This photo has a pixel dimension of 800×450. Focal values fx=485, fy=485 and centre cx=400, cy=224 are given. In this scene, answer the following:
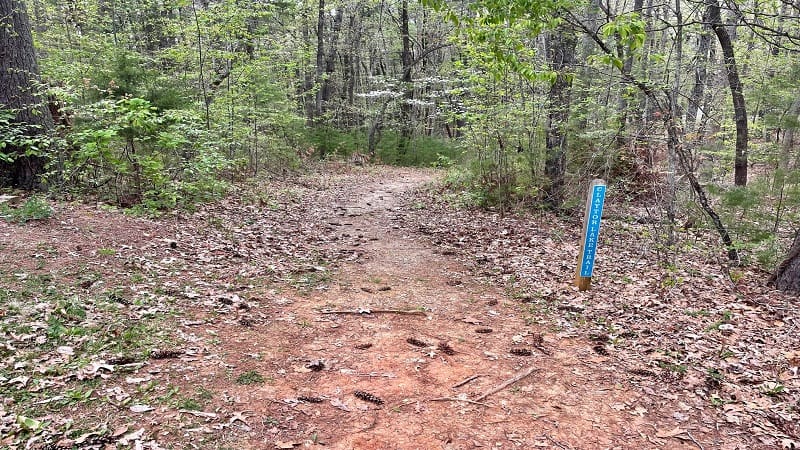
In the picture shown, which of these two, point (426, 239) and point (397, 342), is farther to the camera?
point (426, 239)

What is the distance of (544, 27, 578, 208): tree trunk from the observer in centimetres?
1019

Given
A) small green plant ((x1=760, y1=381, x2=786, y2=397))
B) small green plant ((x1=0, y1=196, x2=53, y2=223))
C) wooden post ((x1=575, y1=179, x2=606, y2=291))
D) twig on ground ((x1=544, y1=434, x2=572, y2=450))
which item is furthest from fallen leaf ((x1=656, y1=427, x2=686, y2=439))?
small green plant ((x1=0, y1=196, x2=53, y2=223))

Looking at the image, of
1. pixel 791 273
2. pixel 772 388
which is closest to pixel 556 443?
pixel 772 388

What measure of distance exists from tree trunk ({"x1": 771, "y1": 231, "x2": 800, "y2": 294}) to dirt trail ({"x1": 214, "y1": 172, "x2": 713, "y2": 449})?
3568 millimetres

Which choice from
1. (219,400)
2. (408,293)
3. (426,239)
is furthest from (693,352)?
(426,239)

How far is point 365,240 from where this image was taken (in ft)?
30.7

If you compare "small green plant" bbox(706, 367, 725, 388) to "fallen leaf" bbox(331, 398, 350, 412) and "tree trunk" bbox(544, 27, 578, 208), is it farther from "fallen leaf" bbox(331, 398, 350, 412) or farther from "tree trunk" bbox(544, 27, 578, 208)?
"tree trunk" bbox(544, 27, 578, 208)

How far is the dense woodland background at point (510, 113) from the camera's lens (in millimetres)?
7277

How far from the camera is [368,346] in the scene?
16.0 feet

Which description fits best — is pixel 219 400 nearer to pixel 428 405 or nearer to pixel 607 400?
pixel 428 405

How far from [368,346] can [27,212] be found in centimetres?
523

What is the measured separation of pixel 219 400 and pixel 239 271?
3.21 metres

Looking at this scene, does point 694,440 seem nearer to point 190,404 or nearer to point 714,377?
point 714,377

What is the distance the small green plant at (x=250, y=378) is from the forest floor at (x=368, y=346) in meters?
0.02
